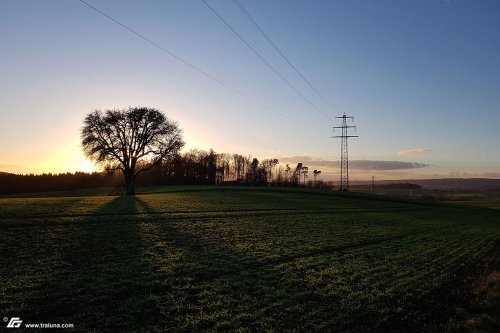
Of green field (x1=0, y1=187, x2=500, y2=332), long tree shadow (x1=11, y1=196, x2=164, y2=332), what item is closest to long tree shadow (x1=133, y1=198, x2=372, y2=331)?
green field (x1=0, y1=187, x2=500, y2=332)

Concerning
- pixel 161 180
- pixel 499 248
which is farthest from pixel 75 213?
pixel 161 180

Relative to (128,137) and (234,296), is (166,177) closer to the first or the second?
(128,137)

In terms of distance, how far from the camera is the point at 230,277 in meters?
15.2

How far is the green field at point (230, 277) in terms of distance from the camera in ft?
36.1

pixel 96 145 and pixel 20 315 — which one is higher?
pixel 96 145

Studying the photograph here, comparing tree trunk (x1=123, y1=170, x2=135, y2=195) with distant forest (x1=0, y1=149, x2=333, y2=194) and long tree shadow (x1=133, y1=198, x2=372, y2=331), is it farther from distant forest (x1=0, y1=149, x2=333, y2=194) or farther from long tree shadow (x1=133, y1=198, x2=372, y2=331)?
long tree shadow (x1=133, y1=198, x2=372, y2=331)

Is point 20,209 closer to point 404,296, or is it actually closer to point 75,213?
point 75,213

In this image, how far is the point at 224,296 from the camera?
12844mm

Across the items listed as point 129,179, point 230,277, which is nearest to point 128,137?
point 129,179

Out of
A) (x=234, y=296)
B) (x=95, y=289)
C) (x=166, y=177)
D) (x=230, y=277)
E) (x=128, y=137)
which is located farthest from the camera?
(x=166, y=177)

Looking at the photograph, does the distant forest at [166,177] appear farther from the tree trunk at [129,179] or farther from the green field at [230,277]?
the green field at [230,277]

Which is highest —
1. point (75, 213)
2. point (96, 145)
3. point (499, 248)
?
point (96, 145)

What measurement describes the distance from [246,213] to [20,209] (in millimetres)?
22779

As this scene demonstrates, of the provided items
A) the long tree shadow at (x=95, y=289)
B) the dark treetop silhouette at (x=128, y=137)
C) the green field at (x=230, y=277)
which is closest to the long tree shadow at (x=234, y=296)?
the green field at (x=230, y=277)
